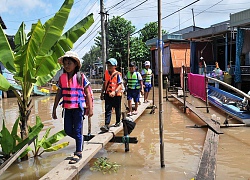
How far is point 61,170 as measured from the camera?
360 centimetres

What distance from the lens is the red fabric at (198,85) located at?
33.6 feet

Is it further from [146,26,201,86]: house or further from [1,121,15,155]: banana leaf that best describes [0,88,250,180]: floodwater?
[146,26,201,86]: house

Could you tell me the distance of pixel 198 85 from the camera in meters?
10.9

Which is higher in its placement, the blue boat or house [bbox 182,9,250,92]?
house [bbox 182,9,250,92]

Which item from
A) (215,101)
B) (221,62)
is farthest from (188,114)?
(221,62)

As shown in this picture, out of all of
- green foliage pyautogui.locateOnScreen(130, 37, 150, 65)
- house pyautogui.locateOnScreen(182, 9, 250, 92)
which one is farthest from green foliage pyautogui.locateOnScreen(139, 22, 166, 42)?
house pyautogui.locateOnScreen(182, 9, 250, 92)

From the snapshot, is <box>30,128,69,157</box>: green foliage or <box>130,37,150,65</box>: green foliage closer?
<box>30,128,69,157</box>: green foliage

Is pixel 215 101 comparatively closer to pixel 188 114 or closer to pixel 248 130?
pixel 188 114

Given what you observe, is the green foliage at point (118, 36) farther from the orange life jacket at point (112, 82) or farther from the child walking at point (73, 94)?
the child walking at point (73, 94)

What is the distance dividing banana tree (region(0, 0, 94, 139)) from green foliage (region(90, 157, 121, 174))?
1386mm

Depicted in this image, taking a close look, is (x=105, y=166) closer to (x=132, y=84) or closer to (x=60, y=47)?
(x=60, y=47)

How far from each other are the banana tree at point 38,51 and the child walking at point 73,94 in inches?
22.5

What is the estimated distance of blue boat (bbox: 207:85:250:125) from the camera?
753 centimetres

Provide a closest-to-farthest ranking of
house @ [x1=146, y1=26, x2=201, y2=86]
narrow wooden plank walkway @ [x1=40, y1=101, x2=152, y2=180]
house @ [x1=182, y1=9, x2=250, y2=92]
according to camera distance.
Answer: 1. narrow wooden plank walkway @ [x1=40, y1=101, x2=152, y2=180]
2. house @ [x1=182, y1=9, x2=250, y2=92]
3. house @ [x1=146, y1=26, x2=201, y2=86]
